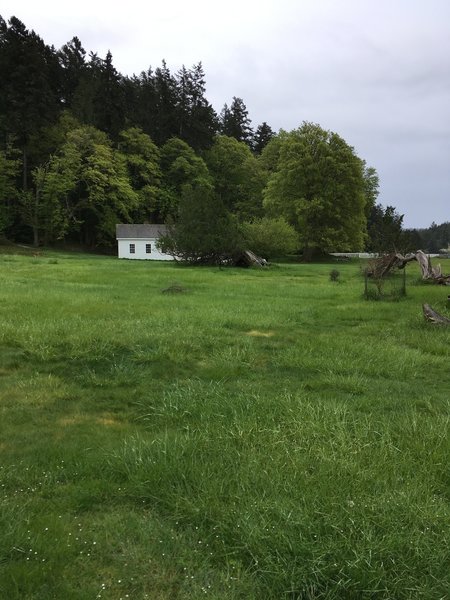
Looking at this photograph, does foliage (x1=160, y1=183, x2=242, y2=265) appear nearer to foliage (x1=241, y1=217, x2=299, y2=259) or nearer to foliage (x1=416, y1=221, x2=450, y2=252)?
foliage (x1=241, y1=217, x2=299, y2=259)

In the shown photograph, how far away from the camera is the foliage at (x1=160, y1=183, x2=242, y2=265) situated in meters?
31.3

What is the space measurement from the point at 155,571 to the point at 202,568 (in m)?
0.26

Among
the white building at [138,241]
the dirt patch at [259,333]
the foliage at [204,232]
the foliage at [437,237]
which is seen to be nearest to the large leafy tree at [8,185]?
the white building at [138,241]

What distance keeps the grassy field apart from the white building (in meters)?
45.3

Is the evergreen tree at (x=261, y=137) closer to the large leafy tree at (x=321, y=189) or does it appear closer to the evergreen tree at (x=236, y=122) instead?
the evergreen tree at (x=236, y=122)

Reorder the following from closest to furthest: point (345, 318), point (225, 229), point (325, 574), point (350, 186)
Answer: point (325, 574) → point (345, 318) → point (225, 229) → point (350, 186)

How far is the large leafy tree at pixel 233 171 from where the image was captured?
6581cm

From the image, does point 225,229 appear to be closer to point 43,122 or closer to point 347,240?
point 347,240

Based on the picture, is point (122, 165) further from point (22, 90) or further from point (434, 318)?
point (434, 318)

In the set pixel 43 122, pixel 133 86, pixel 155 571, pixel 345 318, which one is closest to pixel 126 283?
pixel 345 318

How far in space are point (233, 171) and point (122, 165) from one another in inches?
708

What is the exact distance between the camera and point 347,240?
49688 millimetres

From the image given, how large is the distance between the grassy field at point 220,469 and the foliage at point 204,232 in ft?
76.5

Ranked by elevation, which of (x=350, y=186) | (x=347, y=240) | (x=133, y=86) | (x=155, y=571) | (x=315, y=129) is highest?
(x=133, y=86)
